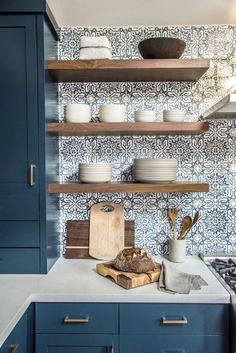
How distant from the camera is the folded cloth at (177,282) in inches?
63.9

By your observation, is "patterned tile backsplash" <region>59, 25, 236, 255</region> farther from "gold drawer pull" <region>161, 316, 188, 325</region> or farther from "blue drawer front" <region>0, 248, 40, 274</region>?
"gold drawer pull" <region>161, 316, 188, 325</region>

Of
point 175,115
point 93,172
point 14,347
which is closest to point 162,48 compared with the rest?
point 175,115

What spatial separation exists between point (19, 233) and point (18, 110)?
0.64 metres

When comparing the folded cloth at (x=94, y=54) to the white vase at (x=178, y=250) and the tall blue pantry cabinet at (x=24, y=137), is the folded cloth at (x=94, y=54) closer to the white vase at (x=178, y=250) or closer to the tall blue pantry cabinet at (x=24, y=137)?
the tall blue pantry cabinet at (x=24, y=137)

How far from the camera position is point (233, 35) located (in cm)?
220

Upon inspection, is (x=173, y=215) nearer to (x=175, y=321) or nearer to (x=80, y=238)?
(x=80, y=238)

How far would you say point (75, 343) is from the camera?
63.6 inches

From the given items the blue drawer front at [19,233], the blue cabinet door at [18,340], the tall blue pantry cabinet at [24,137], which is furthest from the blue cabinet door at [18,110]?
the blue cabinet door at [18,340]

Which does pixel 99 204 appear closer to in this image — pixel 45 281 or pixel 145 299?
pixel 45 281

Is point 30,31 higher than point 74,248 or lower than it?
higher

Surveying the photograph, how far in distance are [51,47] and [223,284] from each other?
1.56 metres

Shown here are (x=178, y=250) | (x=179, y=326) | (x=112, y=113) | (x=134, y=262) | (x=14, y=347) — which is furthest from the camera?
(x=178, y=250)

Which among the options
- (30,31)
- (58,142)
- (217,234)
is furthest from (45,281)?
(30,31)

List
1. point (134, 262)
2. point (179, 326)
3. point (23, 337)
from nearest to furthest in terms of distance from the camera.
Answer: point (23, 337)
point (179, 326)
point (134, 262)
